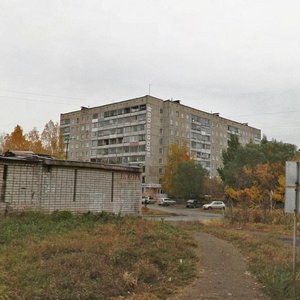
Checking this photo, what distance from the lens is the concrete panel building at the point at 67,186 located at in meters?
16.2

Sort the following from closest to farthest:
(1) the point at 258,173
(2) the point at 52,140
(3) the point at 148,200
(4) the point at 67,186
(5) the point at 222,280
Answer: (5) the point at 222,280 → (4) the point at 67,186 → (1) the point at 258,173 → (2) the point at 52,140 → (3) the point at 148,200

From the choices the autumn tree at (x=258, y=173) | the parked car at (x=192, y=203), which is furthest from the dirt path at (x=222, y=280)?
the parked car at (x=192, y=203)

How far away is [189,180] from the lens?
68125 millimetres

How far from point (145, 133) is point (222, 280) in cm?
7961

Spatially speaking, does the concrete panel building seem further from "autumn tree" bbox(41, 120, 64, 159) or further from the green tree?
the green tree

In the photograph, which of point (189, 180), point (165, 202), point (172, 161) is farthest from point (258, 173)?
point (172, 161)

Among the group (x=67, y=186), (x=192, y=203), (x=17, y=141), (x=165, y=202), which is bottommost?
(x=165, y=202)

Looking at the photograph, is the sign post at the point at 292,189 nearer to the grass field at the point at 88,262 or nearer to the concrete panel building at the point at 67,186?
the grass field at the point at 88,262

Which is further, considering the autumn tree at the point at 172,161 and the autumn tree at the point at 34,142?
the autumn tree at the point at 172,161

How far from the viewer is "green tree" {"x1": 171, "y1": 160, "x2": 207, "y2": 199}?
67812mm

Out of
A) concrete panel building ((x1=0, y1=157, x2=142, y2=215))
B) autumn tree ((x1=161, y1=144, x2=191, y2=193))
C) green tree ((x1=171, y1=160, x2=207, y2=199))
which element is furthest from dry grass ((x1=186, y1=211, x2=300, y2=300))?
autumn tree ((x1=161, y1=144, x2=191, y2=193))

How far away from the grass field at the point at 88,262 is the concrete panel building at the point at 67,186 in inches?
94.6

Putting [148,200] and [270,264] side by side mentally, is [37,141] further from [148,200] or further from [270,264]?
[270,264]

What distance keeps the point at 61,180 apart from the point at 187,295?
443 inches
